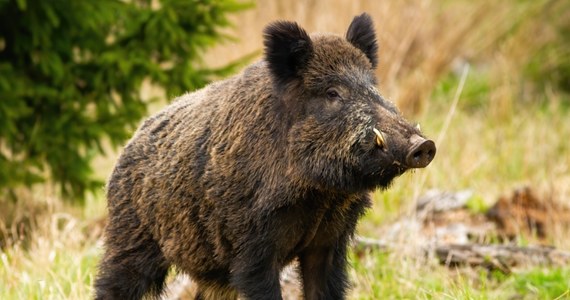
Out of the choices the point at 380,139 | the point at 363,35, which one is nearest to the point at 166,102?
the point at 363,35

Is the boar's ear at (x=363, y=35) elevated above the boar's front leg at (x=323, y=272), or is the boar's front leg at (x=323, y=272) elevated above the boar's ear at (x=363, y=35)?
the boar's ear at (x=363, y=35)

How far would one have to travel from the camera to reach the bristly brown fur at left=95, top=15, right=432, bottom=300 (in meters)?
4.46

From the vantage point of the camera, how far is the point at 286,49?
463cm

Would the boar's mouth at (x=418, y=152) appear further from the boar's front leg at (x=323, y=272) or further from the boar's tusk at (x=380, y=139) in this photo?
the boar's front leg at (x=323, y=272)

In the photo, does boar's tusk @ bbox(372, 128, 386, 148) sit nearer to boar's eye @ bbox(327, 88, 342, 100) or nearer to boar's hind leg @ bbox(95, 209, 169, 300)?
boar's eye @ bbox(327, 88, 342, 100)

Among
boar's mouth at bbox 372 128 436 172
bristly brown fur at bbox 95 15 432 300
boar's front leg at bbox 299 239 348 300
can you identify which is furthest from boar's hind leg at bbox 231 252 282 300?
boar's mouth at bbox 372 128 436 172

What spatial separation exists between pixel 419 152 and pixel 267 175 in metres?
0.86

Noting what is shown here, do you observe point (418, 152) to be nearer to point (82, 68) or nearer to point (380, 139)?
point (380, 139)

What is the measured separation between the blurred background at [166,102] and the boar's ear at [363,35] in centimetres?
76

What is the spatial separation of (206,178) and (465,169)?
5.45 m

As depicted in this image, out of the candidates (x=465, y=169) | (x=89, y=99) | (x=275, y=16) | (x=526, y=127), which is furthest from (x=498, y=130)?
(x=89, y=99)

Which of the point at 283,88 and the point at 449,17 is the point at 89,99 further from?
the point at 449,17

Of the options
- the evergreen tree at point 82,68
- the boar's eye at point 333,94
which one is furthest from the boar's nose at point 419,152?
the evergreen tree at point 82,68

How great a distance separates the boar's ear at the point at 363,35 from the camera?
4910 millimetres
